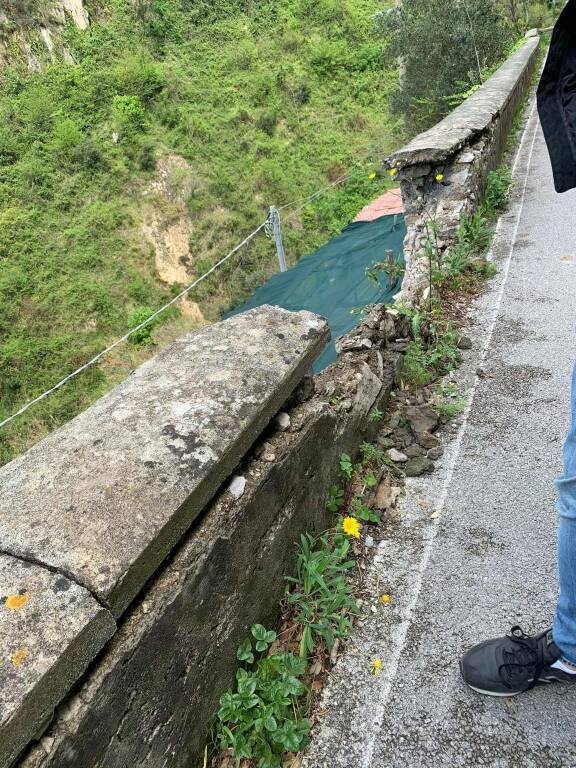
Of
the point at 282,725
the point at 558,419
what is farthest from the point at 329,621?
the point at 558,419

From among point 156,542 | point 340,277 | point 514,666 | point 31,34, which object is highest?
point 31,34

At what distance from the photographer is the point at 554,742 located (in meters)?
1.25

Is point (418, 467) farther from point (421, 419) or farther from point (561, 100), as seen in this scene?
point (561, 100)

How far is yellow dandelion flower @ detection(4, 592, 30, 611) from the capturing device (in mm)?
999

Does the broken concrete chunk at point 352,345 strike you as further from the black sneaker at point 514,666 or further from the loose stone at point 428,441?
the black sneaker at point 514,666

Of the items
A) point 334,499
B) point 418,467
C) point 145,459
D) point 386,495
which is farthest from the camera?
point 418,467

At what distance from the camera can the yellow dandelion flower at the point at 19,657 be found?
3.01ft

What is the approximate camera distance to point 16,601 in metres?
1.01

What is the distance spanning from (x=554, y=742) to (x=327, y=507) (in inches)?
36.0

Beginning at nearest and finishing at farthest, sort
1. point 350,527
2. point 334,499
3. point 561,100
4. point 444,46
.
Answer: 1. point 561,100
2. point 350,527
3. point 334,499
4. point 444,46

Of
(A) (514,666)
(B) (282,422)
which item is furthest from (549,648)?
(B) (282,422)

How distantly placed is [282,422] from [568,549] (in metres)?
0.87

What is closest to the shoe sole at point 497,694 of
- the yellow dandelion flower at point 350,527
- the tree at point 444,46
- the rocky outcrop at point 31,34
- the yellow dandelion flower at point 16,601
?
the yellow dandelion flower at point 350,527

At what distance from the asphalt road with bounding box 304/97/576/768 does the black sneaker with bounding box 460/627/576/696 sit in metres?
0.05
